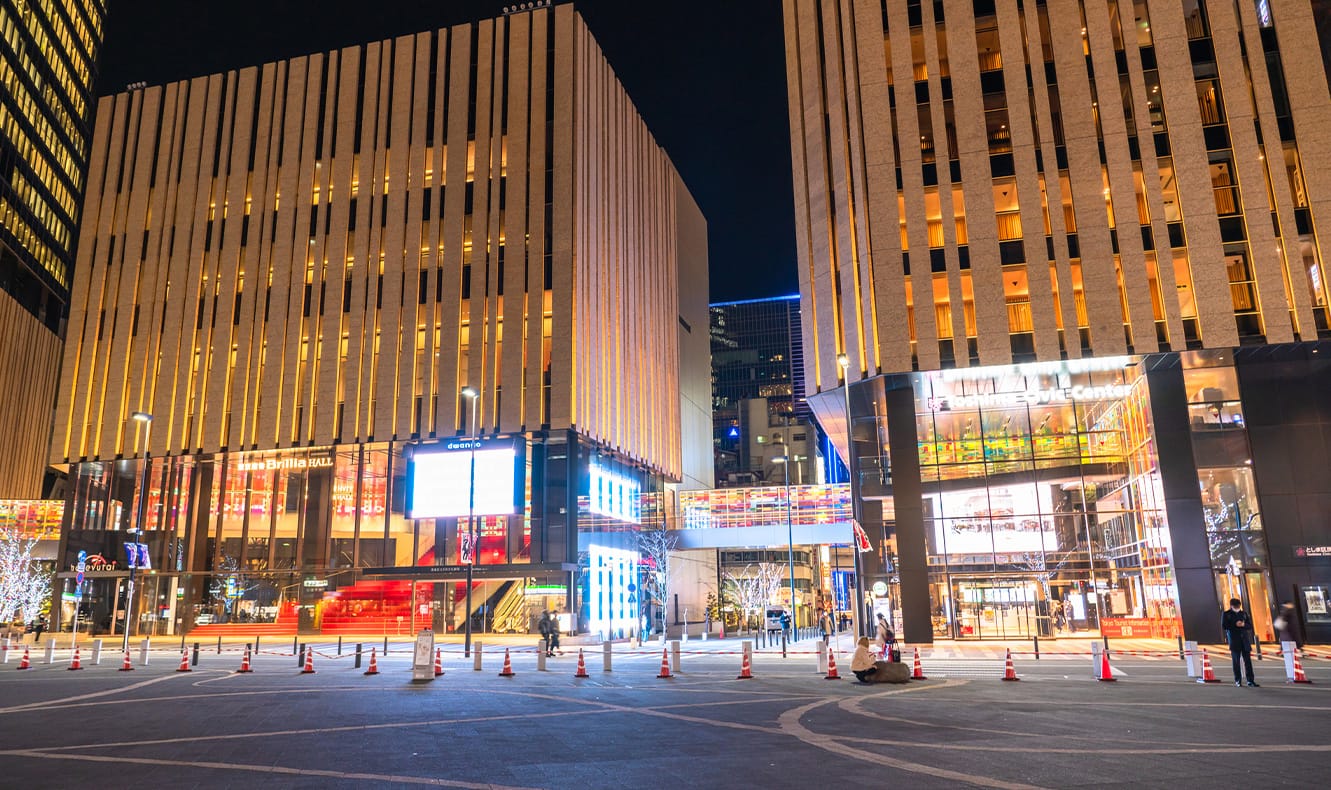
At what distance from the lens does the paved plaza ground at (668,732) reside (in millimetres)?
11156

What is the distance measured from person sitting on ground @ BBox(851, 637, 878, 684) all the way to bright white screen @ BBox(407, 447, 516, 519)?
33.6 m

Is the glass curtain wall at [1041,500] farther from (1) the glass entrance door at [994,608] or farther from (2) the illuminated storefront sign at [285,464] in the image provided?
(2) the illuminated storefront sign at [285,464]

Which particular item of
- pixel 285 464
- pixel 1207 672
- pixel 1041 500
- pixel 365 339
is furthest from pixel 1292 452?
pixel 285 464

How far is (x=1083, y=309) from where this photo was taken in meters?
40.5

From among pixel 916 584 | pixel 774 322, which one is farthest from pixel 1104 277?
pixel 774 322

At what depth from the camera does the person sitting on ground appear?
23.6 meters

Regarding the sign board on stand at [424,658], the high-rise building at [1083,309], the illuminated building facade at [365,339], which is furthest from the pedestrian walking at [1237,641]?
the illuminated building facade at [365,339]

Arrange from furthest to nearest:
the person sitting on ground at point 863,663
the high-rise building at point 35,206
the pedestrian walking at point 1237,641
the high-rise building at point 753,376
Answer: the high-rise building at point 753,376
the high-rise building at point 35,206
the person sitting on ground at point 863,663
the pedestrian walking at point 1237,641

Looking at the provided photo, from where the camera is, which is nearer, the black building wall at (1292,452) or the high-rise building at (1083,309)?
the black building wall at (1292,452)

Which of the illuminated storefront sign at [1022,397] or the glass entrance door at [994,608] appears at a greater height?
the illuminated storefront sign at [1022,397]

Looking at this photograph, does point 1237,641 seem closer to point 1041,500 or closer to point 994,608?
point 994,608

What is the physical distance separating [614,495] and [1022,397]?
2821cm

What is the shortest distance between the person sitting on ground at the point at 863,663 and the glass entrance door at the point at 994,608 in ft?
65.0

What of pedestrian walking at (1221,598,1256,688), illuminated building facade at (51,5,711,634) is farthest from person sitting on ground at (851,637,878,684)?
illuminated building facade at (51,5,711,634)
